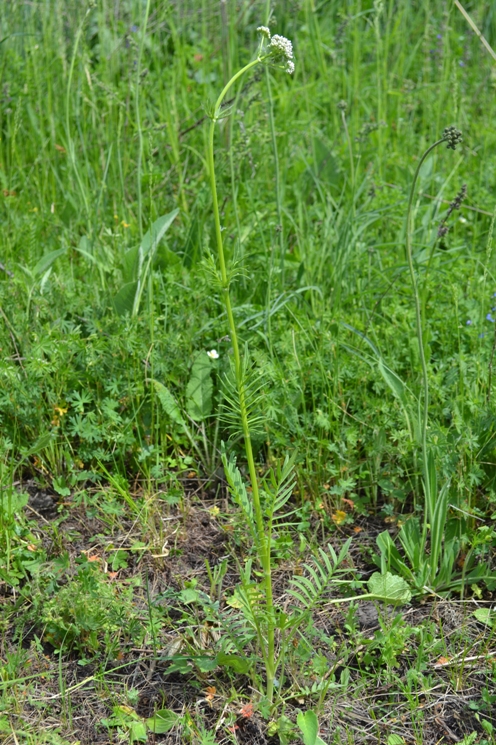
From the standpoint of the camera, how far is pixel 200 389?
2.47 meters

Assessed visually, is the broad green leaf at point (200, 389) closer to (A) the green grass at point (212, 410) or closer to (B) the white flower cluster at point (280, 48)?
(A) the green grass at point (212, 410)

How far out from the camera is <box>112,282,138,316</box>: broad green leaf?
261 cm

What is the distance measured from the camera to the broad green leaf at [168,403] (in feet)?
7.77

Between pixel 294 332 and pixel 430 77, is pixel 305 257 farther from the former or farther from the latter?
pixel 430 77

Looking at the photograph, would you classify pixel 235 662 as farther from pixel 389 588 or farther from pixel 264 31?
pixel 264 31

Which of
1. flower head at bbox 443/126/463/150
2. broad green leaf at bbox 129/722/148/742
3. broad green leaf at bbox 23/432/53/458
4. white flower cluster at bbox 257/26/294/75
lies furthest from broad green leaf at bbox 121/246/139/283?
broad green leaf at bbox 129/722/148/742

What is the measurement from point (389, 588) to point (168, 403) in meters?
0.84

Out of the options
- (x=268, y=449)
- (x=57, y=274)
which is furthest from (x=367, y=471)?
(x=57, y=274)

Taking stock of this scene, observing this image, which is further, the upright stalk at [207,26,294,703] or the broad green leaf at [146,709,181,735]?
the broad green leaf at [146,709,181,735]

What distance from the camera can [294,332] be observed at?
256cm

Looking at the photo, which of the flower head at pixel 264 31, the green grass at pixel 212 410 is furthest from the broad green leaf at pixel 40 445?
the flower head at pixel 264 31

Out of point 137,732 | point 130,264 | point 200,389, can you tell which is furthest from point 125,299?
point 137,732

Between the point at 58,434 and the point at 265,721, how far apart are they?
1.05 meters

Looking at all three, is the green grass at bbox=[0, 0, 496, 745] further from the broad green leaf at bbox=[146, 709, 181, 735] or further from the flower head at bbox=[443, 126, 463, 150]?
the flower head at bbox=[443, 126, 463, 150]
